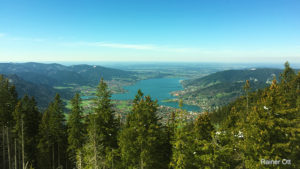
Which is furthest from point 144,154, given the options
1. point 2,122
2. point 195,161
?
point 2,122

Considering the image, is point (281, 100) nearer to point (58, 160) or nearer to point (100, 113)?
point (100, 113)

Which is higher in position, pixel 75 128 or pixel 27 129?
pixel 75 128

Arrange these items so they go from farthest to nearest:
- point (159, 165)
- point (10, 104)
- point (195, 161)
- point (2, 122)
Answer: point (10, 104)
point (2, 122)
point (159, 165)
point (195, 161)

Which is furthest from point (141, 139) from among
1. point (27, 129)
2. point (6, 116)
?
point (6, 116)

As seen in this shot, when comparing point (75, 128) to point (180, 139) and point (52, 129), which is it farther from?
point (180, 139)

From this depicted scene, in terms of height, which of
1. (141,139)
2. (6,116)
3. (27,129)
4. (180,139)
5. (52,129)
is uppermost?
(180,139)

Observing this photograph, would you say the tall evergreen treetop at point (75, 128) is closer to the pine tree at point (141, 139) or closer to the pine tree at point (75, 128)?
the pine tree at point (75, 128)

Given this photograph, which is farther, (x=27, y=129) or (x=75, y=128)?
(x=27, y=129)

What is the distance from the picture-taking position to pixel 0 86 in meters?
35.4

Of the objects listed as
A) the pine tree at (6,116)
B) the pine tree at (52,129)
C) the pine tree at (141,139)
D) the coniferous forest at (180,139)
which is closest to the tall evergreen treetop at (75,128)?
the coniferous forest at (180,139)

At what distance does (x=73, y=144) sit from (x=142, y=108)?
13.9m

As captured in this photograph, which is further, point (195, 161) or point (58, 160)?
point (58, 160)

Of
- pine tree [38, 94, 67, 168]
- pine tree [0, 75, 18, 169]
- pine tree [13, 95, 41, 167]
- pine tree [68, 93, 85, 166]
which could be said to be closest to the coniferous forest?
pine tree [68, 93, 85, 166]

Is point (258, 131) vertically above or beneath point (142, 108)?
beneath
